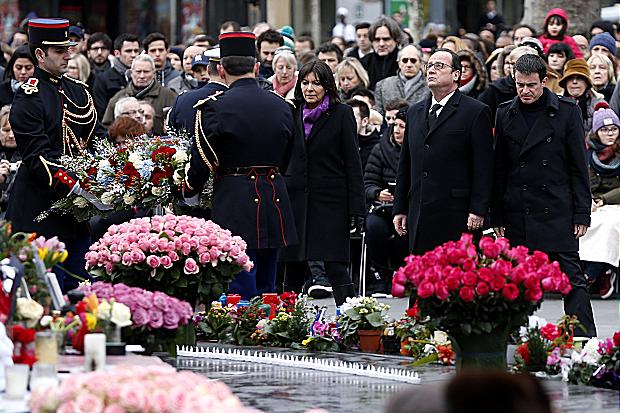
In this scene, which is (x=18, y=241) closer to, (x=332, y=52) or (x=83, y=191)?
(x=83, y=191)

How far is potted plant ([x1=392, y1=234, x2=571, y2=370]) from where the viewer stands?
859 centimetres

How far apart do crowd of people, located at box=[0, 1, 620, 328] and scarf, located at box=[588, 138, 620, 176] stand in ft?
0.04

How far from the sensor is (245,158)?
11.9 meters

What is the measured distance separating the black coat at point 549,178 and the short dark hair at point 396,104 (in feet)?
13.5

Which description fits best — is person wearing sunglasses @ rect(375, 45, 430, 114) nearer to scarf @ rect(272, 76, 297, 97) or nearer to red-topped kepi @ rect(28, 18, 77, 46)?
scarf @ rect(272, 76, 297, 97)

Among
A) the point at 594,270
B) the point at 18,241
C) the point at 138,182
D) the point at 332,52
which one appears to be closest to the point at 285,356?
the point at 138,182

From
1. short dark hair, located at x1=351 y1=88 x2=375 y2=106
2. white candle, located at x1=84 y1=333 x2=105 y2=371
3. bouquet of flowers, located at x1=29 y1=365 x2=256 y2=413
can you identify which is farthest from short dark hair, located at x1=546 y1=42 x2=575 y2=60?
bouquet of flowers, located at x1=29 y1=365 x2=256 y2=413

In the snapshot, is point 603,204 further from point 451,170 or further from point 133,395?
point 133,395

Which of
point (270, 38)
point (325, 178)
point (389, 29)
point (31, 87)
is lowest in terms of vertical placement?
point (325, 178)

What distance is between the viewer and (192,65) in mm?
16328

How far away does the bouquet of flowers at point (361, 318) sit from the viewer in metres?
11.0

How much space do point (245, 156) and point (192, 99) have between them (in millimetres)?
1166

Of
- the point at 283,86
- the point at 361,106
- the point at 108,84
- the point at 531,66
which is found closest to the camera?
the point at 531,66

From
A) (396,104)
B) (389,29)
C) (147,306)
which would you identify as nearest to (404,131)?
(396,104)
